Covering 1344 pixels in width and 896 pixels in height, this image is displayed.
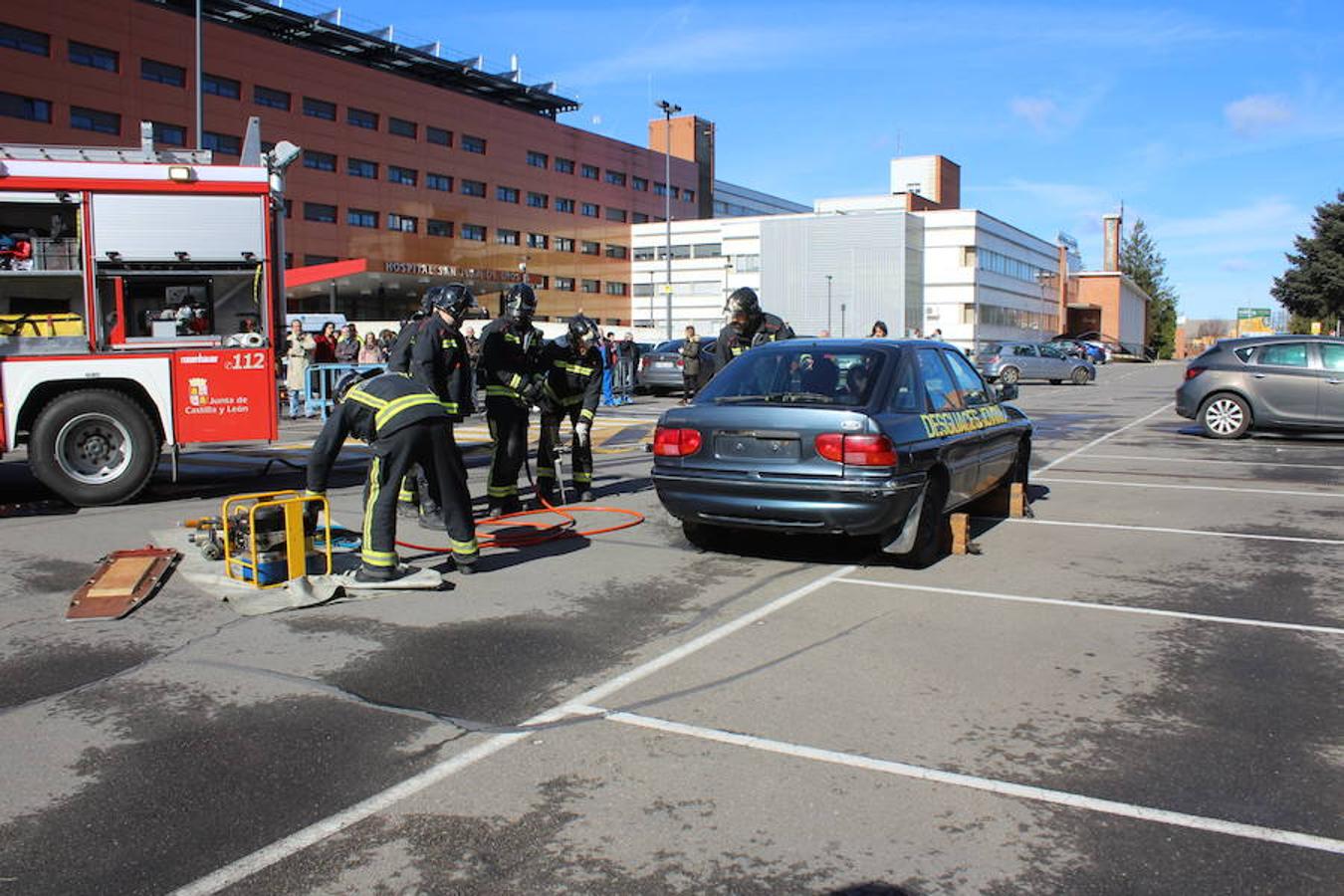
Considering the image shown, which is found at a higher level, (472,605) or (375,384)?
(375,384)

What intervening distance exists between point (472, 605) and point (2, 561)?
3.67 meters

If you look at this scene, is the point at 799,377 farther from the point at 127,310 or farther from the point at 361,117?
the point at 361,117

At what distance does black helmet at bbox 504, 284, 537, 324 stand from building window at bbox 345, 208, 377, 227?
2070 inches

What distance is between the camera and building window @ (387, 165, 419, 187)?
61344mm

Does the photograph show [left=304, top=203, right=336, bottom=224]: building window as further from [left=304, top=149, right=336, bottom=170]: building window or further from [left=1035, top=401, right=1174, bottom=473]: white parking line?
[left=1035, top=401, right=1174, bottom=473]: white parking line

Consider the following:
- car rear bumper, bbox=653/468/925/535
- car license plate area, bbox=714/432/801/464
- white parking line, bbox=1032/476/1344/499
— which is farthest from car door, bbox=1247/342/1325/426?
car license plate area, bbox=714/432/801/464

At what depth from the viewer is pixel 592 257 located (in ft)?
253

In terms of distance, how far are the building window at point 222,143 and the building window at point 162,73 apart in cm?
251

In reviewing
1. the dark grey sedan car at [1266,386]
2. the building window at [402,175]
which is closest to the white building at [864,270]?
the building window at [402,175]

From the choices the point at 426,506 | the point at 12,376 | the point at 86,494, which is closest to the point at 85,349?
A: the point at 12,376

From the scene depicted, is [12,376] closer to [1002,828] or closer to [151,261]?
[151,261]

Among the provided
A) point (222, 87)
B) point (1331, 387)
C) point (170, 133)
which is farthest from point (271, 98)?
point (1331, 387)

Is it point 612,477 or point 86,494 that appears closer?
point 86,494

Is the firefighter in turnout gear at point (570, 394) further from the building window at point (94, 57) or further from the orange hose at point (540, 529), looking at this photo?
the building window at point (94, 57)
